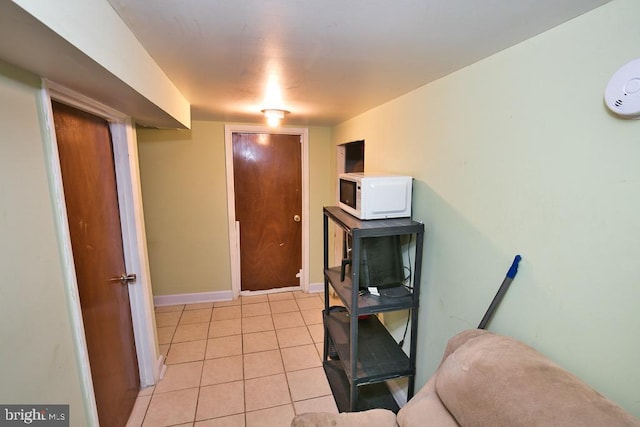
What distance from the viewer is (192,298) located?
3443 mm

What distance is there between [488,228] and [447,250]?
30 cm

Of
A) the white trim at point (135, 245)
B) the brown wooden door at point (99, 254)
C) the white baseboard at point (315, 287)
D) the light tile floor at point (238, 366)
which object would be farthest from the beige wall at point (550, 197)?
the white baseboard at point (315, 287)

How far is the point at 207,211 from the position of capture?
3.32 meters

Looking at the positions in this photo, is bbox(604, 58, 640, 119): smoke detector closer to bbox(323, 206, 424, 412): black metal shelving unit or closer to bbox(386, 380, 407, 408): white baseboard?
bbox(323, 206, 424, 412): black metal shelving unit

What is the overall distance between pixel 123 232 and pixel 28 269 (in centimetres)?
114

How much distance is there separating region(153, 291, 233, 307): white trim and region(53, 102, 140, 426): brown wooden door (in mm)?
1390

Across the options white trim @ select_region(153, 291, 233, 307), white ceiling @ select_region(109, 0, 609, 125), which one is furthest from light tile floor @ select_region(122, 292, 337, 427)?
white ceiling @ select_region(109, 0, 609, 125)

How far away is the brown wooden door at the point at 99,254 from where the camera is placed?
1.33 m

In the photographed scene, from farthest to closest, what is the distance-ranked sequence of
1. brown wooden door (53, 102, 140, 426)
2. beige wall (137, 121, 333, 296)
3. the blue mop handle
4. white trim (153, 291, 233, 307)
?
white trim (153, 291, 233, 307), beige wall (137, 121, 333, 296), brown wooden door (53, 102, 140, 426), the blue mop handle

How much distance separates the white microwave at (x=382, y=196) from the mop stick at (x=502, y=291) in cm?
68

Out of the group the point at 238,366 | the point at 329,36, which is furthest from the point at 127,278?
the point at 329,36

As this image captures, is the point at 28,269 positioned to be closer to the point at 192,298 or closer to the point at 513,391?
the point at 513,391

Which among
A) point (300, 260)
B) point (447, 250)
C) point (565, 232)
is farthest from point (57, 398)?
point (300, 260)

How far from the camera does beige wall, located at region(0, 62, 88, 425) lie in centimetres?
82
